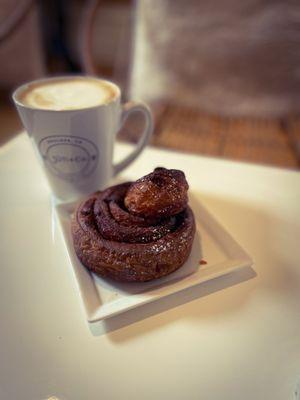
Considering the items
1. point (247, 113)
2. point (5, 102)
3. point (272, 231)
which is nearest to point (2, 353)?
point (272, 231)

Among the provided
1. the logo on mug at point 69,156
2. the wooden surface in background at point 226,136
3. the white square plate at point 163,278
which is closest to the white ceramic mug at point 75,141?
Answer: the logo on mug at point 69,156

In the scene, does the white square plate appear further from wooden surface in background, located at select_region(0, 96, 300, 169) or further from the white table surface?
wooden surface in background, located at select_region(0, 96, 300, 169)

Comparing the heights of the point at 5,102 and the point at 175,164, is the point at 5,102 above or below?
below

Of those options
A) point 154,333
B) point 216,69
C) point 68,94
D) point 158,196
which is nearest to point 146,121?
point 68,94

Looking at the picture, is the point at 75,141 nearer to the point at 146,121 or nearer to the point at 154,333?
the point at 146,121

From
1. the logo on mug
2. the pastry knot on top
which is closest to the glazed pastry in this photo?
the pastry knot on top

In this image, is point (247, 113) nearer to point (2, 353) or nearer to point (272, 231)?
point (272, 231)
